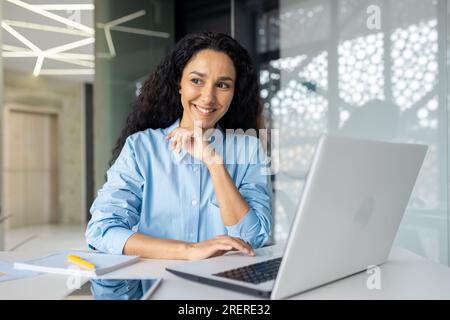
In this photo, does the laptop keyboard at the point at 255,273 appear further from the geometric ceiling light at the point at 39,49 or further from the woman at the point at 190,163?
the geometric ceiling light at the point at 39,49

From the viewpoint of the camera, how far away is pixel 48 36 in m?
3.54

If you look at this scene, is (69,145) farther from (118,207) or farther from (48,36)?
(118,207)

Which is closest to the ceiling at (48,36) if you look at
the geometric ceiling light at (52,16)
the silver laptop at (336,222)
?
the geometric ceiling light at (52,16)

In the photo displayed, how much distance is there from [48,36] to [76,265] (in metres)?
2.88

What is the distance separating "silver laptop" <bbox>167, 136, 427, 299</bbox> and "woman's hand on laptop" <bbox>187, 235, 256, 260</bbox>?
0.05 metres

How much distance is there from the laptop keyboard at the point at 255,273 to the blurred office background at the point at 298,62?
2.11m

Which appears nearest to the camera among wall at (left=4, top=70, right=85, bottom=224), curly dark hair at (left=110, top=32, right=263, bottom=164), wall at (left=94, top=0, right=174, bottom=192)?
curly dark hair at (left=110, top=32, right=263, bottom=164)

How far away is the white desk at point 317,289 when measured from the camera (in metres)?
0.87

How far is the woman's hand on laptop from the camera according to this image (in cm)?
116

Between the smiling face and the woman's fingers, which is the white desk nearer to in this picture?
the woman's fingers

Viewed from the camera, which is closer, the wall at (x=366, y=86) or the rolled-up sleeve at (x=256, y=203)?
the rolled-up sleeve at (x=256, y=203)

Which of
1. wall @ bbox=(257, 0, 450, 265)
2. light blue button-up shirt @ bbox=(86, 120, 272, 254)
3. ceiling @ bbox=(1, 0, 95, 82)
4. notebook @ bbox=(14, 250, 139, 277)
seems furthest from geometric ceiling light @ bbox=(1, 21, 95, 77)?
notebook @ bbox=(14, 250, 139, 277)

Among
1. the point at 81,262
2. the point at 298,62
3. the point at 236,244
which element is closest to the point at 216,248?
the point at 236,244
